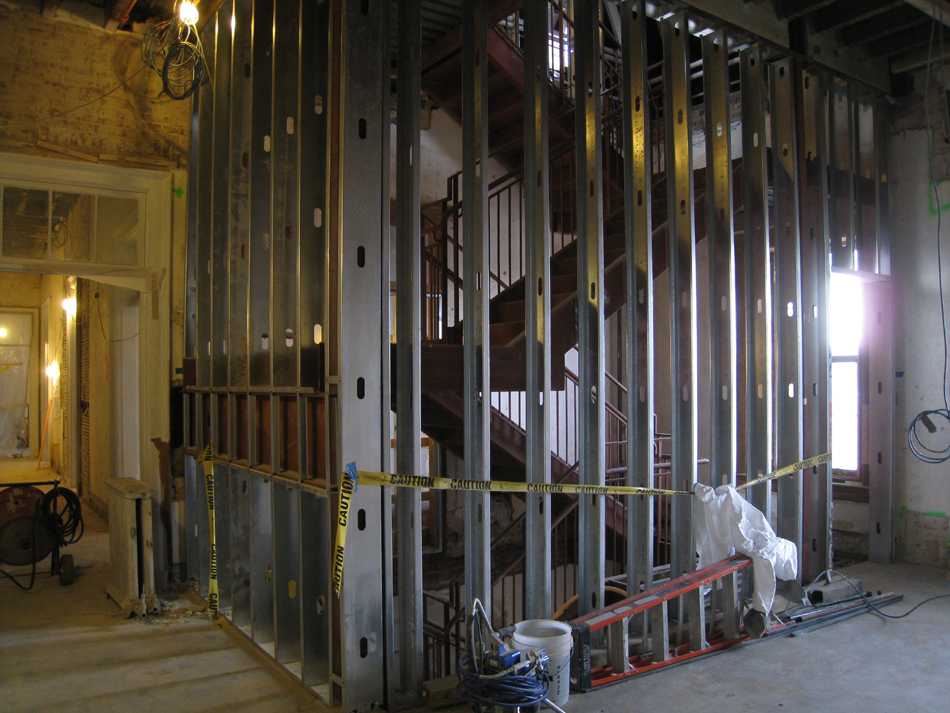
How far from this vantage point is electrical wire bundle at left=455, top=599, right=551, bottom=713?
9.46 ft

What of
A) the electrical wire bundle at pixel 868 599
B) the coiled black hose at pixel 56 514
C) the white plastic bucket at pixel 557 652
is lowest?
the electrical wire bundle at pixel 868 599

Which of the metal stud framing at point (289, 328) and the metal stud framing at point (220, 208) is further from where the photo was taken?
the metal stud framing at point (220, 208)

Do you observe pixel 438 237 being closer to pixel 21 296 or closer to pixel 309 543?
pixel 309 543

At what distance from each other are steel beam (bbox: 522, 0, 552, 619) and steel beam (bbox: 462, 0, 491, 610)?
0.26m

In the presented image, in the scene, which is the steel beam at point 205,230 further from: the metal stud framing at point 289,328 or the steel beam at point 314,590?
the steel beam at point 314,590

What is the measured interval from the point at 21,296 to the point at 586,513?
14142mm

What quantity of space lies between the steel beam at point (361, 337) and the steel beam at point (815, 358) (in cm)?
363

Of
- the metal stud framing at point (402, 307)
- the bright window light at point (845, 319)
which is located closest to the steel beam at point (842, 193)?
the metal stud framing at point (402, 307)

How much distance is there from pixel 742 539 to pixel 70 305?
9.69m

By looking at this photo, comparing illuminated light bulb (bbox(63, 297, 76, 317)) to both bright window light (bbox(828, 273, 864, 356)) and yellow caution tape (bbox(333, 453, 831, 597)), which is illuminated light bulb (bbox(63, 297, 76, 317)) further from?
bright window light (bbox(828, 273, 864, 356))

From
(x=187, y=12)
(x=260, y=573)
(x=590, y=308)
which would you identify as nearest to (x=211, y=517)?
(x=260, y=573)

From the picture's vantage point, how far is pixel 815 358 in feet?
17.7

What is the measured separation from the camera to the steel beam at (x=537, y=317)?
3877 millimetres

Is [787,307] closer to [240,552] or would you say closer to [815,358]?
[815,358]
